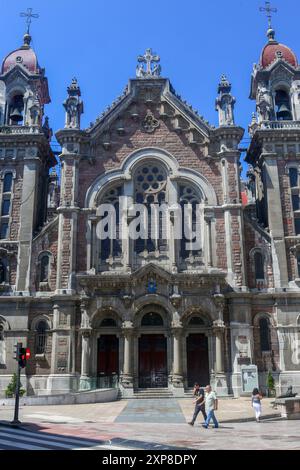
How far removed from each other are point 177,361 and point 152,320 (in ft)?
10.3

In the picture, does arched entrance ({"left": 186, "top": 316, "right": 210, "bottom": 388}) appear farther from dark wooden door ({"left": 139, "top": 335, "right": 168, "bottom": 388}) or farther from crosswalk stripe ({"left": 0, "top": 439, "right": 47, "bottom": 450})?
crosswalk stripe ({"left": 0, "top": 439, "right": 47, "bottom": 450})

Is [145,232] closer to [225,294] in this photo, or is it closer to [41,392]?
[225,294]

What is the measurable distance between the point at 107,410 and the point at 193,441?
33.9ft

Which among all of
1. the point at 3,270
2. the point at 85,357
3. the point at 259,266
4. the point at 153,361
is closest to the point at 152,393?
the point at 153,361

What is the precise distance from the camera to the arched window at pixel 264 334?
3077 centimetres

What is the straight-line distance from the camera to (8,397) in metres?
28.6

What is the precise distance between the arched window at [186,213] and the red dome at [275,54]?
12881mm

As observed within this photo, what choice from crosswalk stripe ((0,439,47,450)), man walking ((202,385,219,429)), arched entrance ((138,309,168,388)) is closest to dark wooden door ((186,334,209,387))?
arched entrance ((138,309,168,388))

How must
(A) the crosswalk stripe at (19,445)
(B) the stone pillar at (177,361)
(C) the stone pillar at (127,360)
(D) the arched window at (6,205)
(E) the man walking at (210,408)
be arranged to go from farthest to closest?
(D) the arched window at (6,205)
(C) the stone pillar at (127,360)
(B) the stone pillar at (177,361)
(E) the man walking at (210,408)
(A) the crosswalk stripe at (19,445)

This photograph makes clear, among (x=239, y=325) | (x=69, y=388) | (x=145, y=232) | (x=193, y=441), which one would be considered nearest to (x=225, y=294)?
(x=239, y=325)

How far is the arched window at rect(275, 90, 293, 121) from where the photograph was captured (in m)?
37.1

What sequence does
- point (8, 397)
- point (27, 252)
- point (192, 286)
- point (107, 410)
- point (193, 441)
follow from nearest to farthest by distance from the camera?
point (193, 441) < point (107, 410) < point (8, 397) < point (192, 286) < point (27, 252)

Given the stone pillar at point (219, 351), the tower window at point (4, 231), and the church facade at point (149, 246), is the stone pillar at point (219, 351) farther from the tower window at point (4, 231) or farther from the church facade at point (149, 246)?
the tower window at point (4, 231)

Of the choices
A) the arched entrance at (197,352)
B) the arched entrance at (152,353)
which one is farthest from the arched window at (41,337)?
the arched entrance at (197,352)
